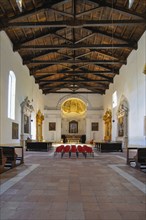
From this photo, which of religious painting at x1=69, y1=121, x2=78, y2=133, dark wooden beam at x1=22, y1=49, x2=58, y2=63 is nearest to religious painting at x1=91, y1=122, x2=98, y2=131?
religious painting at x1=69, y1=121, x2=78, y2=133

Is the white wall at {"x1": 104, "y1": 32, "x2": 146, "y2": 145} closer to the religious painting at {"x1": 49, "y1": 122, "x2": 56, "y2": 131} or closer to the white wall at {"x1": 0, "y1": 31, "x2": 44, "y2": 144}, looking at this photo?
the white wall at {"x1": 0, "y1": 31, "x2": 44, "y2": 144}

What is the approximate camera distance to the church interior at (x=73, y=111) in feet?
16.4

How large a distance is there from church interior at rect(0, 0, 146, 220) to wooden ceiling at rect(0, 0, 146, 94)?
0.18 feet

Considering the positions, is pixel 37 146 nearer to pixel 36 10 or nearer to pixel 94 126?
pixel 36 10

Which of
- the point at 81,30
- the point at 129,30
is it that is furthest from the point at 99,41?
the point at 129,30

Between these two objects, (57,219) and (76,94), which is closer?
(57,219)

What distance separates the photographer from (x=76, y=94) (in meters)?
33.9

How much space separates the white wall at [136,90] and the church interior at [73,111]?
0.06m

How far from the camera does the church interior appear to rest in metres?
5.01

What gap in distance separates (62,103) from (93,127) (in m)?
5.10

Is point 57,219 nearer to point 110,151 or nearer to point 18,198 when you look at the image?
point 18,198

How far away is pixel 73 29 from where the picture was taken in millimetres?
17141

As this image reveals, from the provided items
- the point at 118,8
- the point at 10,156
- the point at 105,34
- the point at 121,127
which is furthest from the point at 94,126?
the point at 10,156

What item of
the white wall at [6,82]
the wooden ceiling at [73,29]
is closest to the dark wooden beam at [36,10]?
the wooden ceiling at [73,29]
